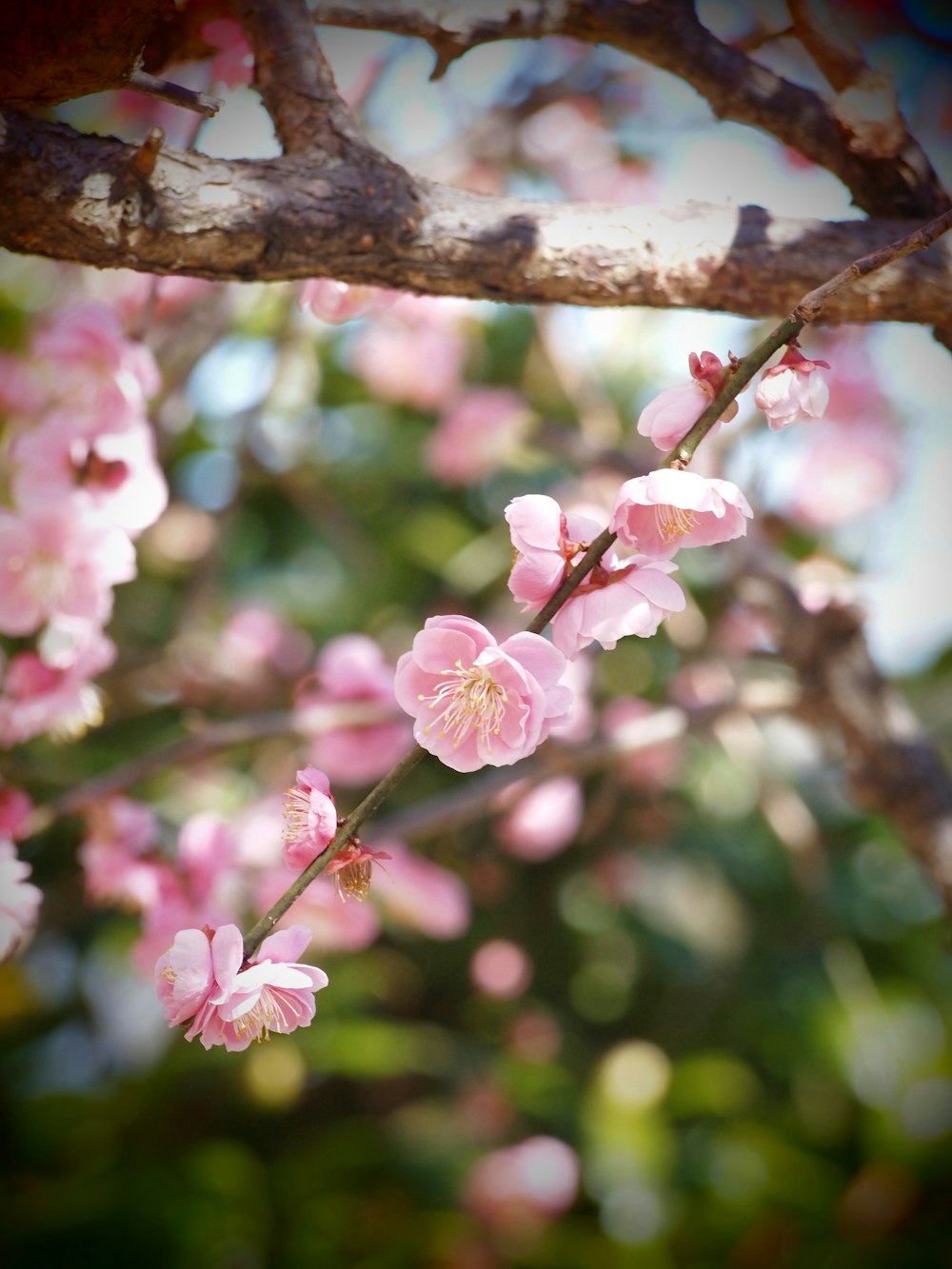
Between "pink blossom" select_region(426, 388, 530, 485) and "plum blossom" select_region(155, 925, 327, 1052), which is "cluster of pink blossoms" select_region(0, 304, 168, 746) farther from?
"pink blossom" select_region(426, 388, 530, 485)

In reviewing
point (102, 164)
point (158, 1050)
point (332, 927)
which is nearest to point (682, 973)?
point (332, 927)

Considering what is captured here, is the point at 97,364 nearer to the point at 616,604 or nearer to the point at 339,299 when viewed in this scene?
the point at 339,299

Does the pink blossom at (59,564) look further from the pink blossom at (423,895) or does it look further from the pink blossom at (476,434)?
the pink blossom at (476,434)

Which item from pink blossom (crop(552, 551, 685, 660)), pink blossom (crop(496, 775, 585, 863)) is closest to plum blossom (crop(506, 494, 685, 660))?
pink blossom (crop(552, 551, 685, 660))

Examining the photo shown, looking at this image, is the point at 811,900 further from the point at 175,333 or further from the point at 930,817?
the point at 175,333

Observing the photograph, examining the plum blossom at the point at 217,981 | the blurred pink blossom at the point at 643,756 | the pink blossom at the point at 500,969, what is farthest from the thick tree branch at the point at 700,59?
the pink blossom at the point at 500,969

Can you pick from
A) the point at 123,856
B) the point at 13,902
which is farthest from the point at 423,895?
the point at 13,902
